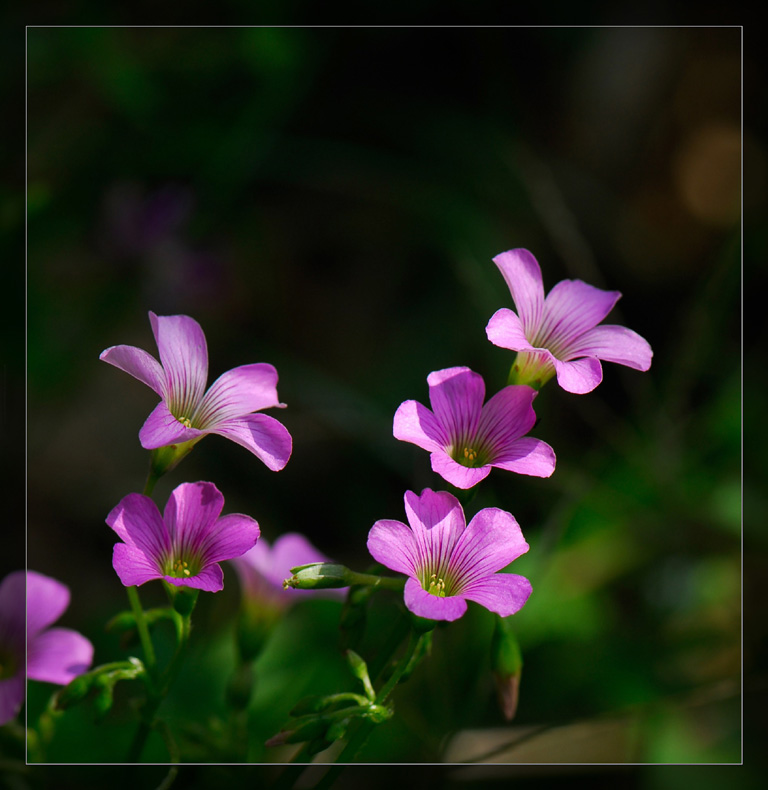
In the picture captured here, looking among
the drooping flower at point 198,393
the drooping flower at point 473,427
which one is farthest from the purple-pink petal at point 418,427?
the drooping flower at point 198,393

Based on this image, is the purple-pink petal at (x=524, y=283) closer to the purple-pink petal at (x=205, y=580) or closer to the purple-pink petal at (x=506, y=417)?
the purple-pink petal at (x=506, y=417)

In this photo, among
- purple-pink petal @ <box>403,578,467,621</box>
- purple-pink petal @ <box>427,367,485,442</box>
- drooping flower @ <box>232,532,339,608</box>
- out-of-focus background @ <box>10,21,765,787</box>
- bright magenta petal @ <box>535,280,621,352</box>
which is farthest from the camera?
out-of-focus background @ <box>10,21,765,787</box>

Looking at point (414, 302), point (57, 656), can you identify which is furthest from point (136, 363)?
point (414, 302)

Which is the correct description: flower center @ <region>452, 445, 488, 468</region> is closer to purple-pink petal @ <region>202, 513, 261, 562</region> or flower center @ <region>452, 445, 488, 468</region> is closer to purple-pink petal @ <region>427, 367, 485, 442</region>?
purple-pink petal @ <region>427, 367, 485, 442</region>

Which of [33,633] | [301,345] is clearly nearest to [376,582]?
[33,633]

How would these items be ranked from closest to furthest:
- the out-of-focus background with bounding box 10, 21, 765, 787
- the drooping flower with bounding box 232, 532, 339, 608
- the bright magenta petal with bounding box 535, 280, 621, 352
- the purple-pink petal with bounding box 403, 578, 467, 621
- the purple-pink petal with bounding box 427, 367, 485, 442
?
the purple-pink petal with bounding box 403, 578, 467, 621
the purple-pink petal with bounding box 427, 367, 485, 442
the bright magenta petal with bounding box 535, 280, 621, 352
the drooping flower with bounding box 232, 532, 339, 608
the out-of-focus background with bounding box 10, 21, 765, 787

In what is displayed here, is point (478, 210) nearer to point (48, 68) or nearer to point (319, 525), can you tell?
point (319, 525)

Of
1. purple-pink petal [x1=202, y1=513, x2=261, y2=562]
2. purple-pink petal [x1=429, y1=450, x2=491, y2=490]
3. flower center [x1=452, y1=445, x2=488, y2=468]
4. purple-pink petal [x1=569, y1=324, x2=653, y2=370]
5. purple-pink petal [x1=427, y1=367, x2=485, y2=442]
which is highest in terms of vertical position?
purple-pink petal [x1=569, y1=324, x2=653, y2=370]

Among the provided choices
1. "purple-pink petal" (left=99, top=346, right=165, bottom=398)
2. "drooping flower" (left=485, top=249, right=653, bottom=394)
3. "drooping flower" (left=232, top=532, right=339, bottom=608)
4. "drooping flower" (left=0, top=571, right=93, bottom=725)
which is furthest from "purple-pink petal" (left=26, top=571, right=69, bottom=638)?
"drooping flower" (left=485, top=249, right=653, bottom=394)
